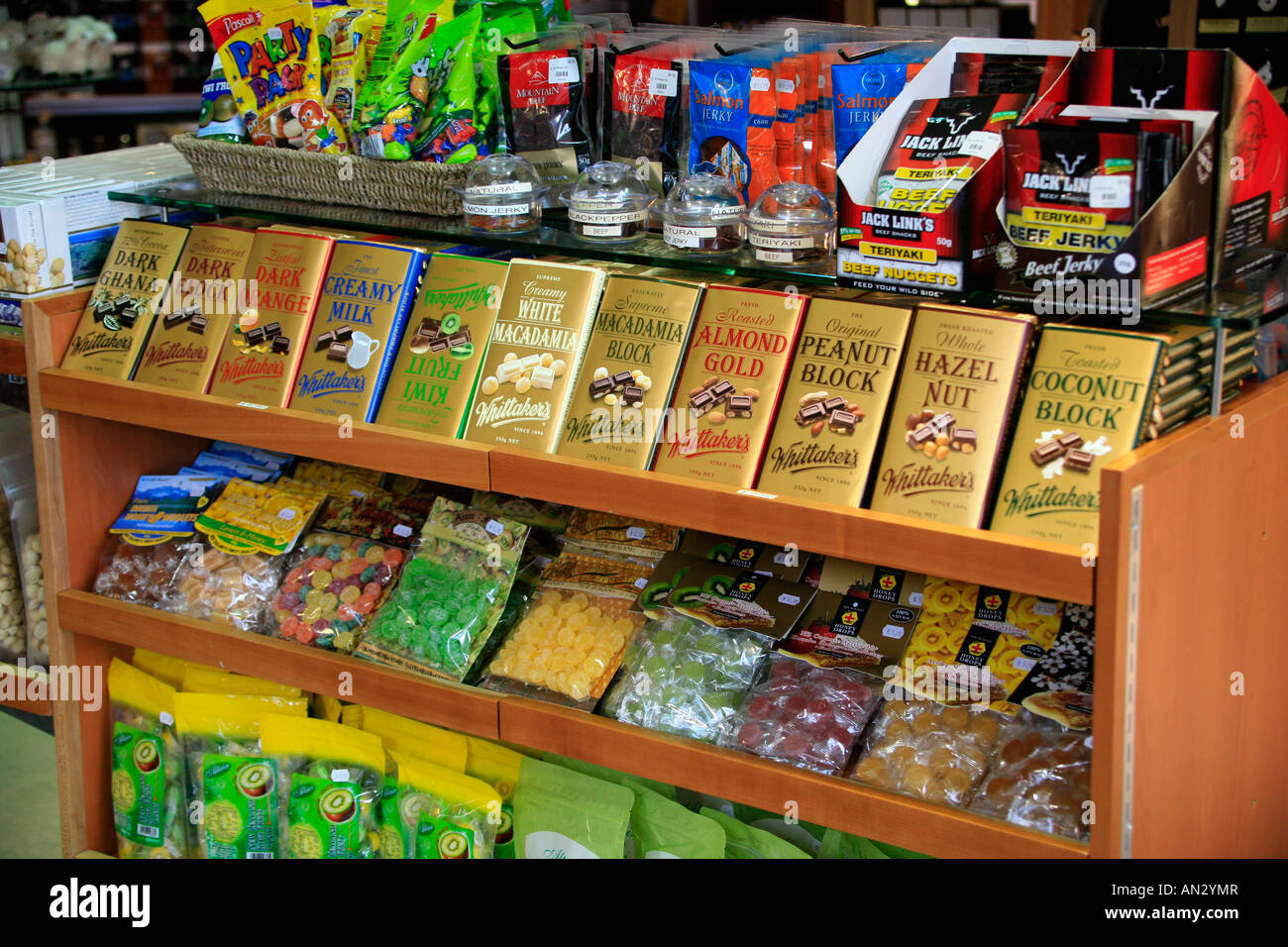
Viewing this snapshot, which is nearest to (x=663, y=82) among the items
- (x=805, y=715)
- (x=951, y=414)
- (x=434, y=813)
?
(x=951, y=414)

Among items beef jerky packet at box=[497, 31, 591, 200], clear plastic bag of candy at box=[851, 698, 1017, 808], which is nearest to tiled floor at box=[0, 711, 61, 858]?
beef jerky packet at box=[497, 31, 591, 200]

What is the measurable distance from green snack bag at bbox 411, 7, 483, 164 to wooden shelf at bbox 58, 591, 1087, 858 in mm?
879

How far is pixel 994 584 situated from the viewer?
5.01 ft

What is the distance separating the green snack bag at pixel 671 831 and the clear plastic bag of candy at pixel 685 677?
20 cm

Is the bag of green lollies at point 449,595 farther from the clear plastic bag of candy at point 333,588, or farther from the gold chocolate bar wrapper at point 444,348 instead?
the gold chocolate bar wrapper at point 444,348

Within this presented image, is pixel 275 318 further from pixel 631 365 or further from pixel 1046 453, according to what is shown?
pixel 1046 453

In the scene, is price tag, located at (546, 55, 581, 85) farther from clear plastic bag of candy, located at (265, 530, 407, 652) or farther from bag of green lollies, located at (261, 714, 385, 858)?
bag of green lollies, located at (261, 714, 385, 858)

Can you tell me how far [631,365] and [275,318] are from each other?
0.68 m

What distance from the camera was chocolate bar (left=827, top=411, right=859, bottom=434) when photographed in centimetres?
172

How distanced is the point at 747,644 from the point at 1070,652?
0.50 m

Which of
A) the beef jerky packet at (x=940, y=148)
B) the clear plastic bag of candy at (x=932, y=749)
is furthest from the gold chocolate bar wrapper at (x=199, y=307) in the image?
the clear plastic bag of candy at (x=932, y=749)
